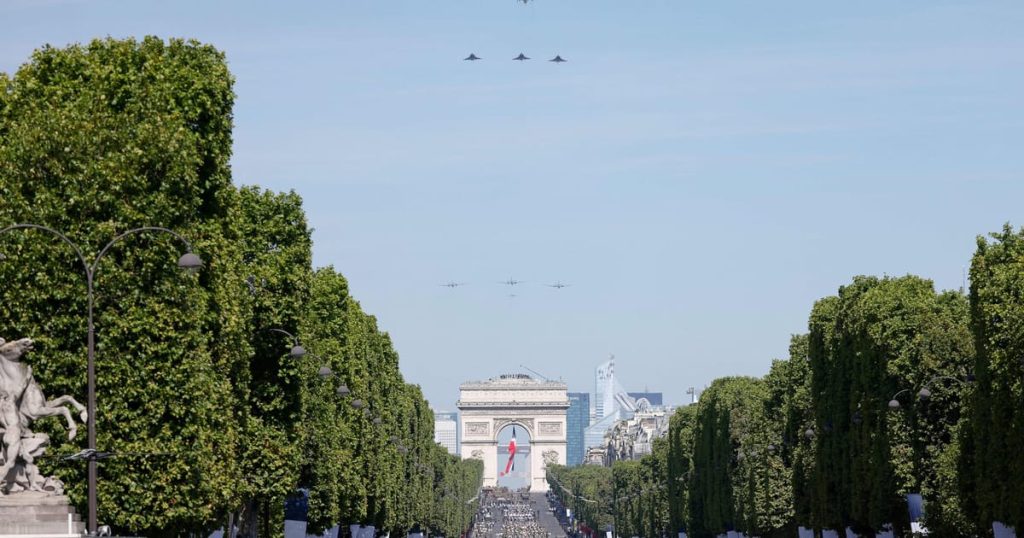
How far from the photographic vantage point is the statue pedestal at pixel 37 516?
4286 cm

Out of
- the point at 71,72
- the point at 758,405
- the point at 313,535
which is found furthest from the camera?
the point at 758,405

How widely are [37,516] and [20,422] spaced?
230 centimetres

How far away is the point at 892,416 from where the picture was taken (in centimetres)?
8188

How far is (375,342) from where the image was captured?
10881cm

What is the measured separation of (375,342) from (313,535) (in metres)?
25.1

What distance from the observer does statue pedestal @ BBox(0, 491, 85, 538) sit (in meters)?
42.9

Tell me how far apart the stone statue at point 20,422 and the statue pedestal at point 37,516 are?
324mm

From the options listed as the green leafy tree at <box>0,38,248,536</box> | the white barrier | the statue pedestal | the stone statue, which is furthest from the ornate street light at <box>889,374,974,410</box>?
the statue pedestal

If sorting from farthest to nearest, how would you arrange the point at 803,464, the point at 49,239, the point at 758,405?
the point at 758,405, the point at 803,464, the point at 49,239

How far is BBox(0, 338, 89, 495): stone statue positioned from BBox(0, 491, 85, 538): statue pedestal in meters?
0.32

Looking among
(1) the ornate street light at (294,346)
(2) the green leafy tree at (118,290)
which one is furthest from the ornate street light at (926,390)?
(2) the green leafy tree at (118,290)

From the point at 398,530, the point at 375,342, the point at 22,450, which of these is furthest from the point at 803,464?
the point at 22,450

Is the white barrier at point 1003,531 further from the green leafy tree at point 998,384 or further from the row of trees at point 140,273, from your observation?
the row of trees at point 140,273

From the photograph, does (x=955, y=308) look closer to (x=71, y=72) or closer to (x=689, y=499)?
(x=71, y=72)
